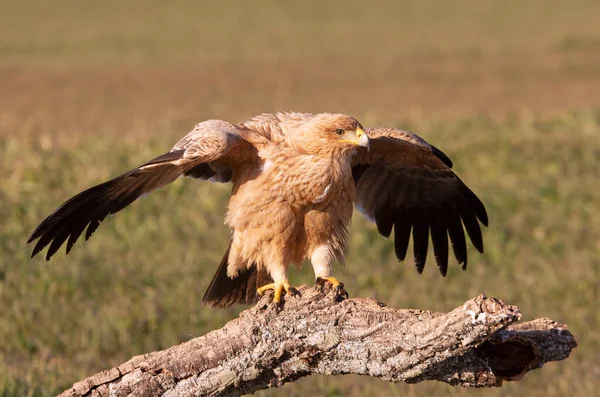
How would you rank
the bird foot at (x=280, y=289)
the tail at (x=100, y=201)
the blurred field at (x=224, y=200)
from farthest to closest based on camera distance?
the blurred field at (x=224, y=200) < the tail at (x=100, y=201) < the bird foot at (x=280, y=289)

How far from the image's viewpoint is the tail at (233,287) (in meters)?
6.32

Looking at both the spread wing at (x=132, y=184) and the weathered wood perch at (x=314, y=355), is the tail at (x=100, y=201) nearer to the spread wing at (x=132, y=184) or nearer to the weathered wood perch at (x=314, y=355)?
the spread wing at (x=132, y=184)

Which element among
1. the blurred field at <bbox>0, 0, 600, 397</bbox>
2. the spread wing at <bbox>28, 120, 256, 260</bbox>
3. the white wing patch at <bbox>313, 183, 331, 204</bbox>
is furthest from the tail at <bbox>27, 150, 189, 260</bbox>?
the blurred field at <bbox>0, 0, 600, 397</bbox>

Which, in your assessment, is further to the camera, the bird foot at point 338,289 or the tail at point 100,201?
the tail at point 100,201

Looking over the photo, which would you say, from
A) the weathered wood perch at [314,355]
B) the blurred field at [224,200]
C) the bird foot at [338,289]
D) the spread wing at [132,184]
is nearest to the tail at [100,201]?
the spread wing at [132,184]

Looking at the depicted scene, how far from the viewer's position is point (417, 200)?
6750 millimetres

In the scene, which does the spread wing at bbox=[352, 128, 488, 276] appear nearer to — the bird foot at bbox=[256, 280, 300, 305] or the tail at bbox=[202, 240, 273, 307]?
the tail at bbox=[202, 240, 273, 307]

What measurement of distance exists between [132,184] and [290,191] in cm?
83

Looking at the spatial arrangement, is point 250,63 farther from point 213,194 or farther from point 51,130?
point 213,194

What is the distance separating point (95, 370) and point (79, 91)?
1720 centimetres

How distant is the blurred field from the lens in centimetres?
775

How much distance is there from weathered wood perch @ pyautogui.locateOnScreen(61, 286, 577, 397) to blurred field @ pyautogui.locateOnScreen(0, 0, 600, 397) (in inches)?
68.5

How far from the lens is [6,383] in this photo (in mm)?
6168

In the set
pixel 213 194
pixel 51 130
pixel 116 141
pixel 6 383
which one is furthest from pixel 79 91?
pixel 6 383
